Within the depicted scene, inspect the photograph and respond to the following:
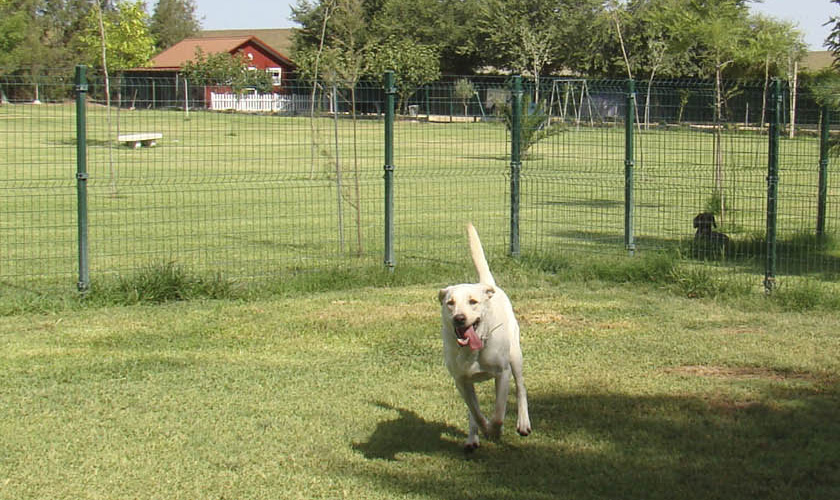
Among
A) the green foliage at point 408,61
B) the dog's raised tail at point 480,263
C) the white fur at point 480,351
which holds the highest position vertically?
the green foliage at point 408,61

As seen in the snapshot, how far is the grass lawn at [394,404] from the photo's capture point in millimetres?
4938

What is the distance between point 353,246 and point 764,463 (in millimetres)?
8564

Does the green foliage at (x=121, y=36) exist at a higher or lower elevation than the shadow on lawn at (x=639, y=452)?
higher

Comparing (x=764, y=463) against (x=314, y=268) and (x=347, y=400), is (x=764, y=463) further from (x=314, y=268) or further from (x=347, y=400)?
(x=314, y=268)

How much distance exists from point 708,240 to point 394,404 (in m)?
7.29

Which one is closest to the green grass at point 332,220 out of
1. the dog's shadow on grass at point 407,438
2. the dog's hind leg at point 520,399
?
the dog's shadow on grass at point 407,438

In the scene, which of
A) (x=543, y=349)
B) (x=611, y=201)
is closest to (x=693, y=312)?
(x=543, y=349)

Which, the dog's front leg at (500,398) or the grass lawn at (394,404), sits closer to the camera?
the grass lawn at (394,404)

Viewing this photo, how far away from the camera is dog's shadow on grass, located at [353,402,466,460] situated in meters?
5.41

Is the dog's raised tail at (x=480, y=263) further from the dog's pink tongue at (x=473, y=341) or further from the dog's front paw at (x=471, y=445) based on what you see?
the dog's front paw at (x=471, y=445)

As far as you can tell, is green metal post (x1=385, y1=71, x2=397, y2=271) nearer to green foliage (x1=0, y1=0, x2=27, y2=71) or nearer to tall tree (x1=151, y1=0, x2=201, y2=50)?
green foliage (x1=0, y1=0, x2=27, y2=71)

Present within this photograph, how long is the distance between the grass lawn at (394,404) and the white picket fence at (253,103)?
2894 mm

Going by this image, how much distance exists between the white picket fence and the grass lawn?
2.89 metres

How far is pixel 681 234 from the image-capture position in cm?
1448
